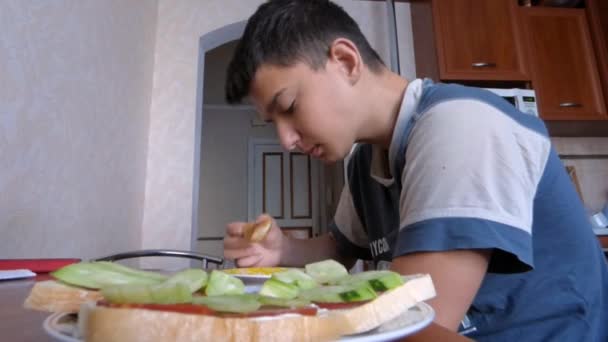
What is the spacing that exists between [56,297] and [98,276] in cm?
3

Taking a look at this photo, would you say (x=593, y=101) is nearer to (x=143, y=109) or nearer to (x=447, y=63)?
(x=447, y=63)

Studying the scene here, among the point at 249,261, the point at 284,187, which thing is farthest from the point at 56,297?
the point at 284,187

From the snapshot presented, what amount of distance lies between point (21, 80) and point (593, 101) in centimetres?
253

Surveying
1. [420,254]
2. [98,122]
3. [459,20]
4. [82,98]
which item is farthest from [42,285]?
[459,20]

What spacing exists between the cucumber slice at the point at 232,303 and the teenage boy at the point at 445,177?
0.96ft

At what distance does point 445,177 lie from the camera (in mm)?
491

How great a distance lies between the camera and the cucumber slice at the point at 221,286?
0.82ft

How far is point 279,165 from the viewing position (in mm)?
4660

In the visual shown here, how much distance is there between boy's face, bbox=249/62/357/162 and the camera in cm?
68

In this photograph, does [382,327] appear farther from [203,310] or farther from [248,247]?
[248,247]

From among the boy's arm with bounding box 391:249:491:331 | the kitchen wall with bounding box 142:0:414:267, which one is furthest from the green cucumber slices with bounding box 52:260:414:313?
the kitchen wall with bounding box 142:0:414:267

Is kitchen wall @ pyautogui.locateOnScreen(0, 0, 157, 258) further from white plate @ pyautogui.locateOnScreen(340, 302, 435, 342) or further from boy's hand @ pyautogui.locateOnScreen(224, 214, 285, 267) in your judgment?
white plate @ pyautogui.locateOnScreen(340, 302, 435, 342)

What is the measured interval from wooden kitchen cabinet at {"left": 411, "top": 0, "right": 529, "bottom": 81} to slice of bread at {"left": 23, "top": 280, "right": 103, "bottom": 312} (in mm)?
1957

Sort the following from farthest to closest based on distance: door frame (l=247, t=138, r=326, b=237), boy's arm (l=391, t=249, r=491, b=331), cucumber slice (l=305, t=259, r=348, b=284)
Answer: door frame (l=247, t=138, r=326, b=237) → boy's arm (l=391, t=249, r=491, b=331) → cucumber slice (l=305, t=259, r=348, b=284)
